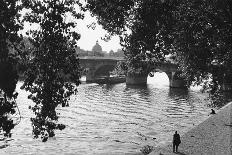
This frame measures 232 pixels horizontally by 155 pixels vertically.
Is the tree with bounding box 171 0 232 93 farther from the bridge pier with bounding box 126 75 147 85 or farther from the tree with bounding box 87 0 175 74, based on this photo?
the bridge pier with bounding box 126 75 147 85

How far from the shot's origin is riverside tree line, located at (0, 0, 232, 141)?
10.2 meters

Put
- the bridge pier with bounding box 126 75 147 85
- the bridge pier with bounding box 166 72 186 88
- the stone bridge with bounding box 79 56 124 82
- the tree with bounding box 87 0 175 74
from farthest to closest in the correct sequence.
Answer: the stone bridge with bounding box 79 56 124 82 < the bridge pier with bounding box 126 75 147 85 < the bridge pier with bounding box 166 72 186 88 < the tree with bounding box 87 0 175 74

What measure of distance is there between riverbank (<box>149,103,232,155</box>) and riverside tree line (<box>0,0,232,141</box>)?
Result: 3963mm

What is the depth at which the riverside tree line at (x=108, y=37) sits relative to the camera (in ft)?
33.6

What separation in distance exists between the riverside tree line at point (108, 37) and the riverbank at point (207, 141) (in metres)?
3.96

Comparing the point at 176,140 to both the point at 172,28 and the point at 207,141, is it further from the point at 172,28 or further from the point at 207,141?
the point at 172,28

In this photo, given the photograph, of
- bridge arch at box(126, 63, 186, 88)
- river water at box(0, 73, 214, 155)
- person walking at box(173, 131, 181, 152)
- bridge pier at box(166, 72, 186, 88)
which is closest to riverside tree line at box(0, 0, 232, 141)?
person walking at box(173, 131, 181, 152)

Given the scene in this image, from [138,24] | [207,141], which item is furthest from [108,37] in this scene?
[207,141]

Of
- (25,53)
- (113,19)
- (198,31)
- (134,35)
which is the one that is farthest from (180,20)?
(25,53)

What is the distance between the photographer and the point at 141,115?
43.6 meters

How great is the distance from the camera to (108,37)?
15562 mm

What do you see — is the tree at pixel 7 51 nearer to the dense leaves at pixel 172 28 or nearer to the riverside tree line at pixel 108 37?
the riverside tree line at pixel 108 37

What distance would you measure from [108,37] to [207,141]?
1263cm

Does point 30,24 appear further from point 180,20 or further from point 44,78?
point 180,20
